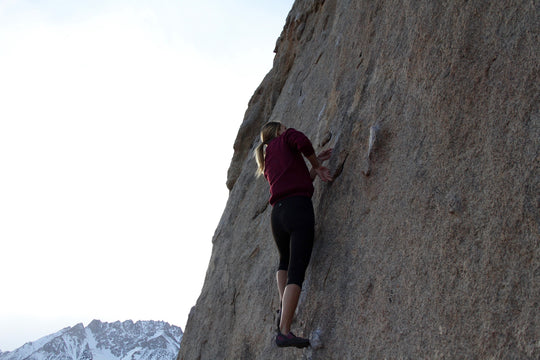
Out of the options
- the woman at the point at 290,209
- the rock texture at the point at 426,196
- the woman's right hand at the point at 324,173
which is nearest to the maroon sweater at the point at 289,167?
the woman at the point at 290,209

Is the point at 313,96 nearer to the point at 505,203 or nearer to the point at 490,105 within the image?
the point at 490,105

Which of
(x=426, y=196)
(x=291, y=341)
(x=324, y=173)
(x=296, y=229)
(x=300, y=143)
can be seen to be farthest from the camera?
(x=324, y=173)

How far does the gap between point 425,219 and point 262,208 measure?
483 centimetres

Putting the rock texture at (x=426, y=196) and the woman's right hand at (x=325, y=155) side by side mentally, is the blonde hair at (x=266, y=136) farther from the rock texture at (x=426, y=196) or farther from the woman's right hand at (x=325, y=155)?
the rock texture at (x=426, y=196)

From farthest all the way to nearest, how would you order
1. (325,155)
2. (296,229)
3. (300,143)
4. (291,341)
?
1. (325,155)
2. (300,143)
3. (296,229)
4. (291,341)

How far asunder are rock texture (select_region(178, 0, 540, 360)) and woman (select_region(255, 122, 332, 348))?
0.30 m

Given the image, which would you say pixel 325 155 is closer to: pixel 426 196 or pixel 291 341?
pixel 426 196

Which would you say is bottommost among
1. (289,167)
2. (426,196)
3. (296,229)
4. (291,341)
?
(291,341)

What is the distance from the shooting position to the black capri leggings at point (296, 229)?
4.95 meters

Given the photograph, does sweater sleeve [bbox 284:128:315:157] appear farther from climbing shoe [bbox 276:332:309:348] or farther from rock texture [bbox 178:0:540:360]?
climbing shoe [bbox 276:332:309:348]

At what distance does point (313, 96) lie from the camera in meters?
8.55

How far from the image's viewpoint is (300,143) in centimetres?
538

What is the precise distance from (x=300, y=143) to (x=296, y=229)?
0.97 metres

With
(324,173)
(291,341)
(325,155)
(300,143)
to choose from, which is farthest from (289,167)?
(291,341)
